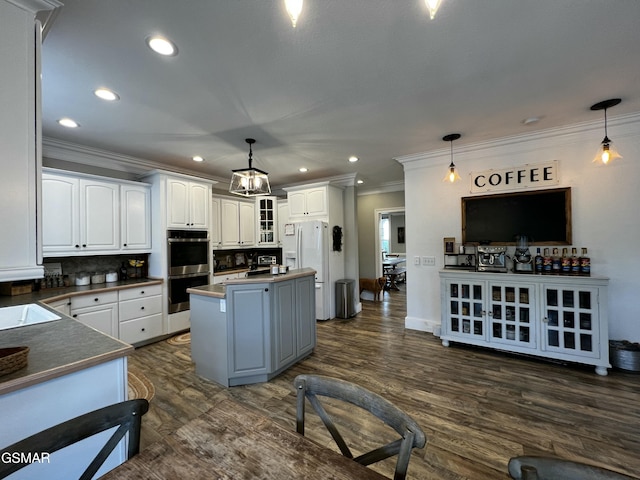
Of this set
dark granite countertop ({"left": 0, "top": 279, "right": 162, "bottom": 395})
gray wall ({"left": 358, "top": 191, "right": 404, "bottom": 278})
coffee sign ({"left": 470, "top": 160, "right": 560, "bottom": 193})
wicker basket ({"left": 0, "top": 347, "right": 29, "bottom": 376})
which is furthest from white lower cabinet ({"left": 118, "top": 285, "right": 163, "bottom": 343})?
coffee sign ({"left": 470, "top": 160, "right": 560, "bottom": 193})

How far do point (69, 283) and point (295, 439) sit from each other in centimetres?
415

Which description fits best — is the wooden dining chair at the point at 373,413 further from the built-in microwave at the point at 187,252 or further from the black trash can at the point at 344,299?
the black trash can at the point at 344,299

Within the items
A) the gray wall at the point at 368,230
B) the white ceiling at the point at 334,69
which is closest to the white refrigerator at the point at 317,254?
the white ceiling at the point at 334,69

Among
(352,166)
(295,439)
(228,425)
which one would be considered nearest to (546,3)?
(295,439)

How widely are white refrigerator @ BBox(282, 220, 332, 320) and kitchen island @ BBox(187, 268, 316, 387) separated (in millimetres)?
1876

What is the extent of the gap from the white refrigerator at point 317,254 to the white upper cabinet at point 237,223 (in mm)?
1089

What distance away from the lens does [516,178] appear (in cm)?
351

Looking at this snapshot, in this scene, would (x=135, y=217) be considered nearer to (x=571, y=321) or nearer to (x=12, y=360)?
(x=12, y=360)

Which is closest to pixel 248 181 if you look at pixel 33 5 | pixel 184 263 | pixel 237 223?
pixel 33 5

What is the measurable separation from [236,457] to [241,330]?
1.95 meters

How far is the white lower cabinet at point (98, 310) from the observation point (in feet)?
10.3

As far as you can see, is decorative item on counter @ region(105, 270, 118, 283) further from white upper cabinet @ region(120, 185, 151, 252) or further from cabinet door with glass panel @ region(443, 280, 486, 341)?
cabinet door with glass panel @ region(443, 280, 486, 341)

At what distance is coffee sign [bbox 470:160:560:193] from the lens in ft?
10.9

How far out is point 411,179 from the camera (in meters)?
4.23
